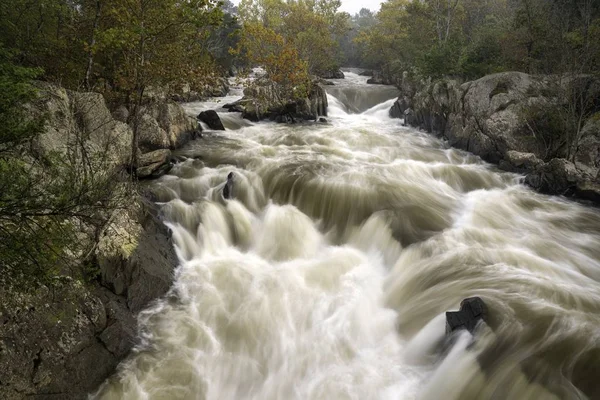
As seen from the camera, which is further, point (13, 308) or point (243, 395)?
point (243, 395)

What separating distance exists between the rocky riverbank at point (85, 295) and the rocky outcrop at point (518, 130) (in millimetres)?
13988

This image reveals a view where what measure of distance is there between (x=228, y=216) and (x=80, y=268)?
15.8 feet

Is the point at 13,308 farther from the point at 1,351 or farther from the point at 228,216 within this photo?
the point at 228,216

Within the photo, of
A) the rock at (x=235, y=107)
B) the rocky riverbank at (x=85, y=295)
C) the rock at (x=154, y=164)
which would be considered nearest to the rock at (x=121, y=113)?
the rock at (x=154, y=164)

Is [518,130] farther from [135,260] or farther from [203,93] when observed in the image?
[203,93]

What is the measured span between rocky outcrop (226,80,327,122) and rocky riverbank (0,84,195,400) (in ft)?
41.5

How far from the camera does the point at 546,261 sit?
8.88 meters

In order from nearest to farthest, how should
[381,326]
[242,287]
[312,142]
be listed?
1. [381,326]
2. [242,287]
3. [312,142]

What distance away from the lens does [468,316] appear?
628 centimetres

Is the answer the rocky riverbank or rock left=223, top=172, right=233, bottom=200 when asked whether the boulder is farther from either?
rock left=223, top=172, right=233, bottom=200

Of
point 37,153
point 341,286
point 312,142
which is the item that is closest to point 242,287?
point 341,286

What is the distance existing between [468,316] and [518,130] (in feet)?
42.3

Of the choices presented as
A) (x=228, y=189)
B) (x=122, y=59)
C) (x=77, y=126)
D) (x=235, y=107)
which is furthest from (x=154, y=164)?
(x=235, y=107)

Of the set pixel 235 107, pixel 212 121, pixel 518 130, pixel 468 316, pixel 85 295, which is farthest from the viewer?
pixel 235 107
